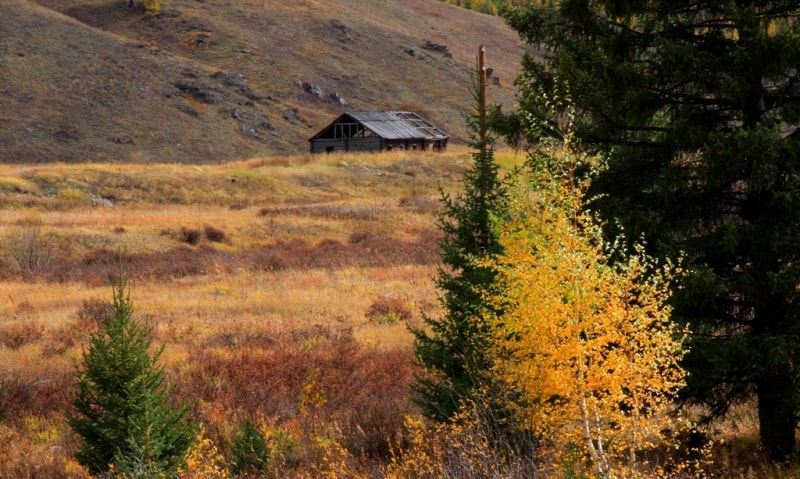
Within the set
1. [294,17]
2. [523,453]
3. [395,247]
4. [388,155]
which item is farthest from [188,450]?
[294,17]

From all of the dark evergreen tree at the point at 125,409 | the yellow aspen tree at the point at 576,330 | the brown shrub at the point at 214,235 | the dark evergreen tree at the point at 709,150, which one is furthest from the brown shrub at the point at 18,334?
the brown shrub at the point at 214,235

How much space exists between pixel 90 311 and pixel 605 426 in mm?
16672

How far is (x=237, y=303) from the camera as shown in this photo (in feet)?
76.1

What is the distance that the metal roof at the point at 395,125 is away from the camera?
77438 millimetres

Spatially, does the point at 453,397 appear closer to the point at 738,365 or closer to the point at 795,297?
the point at 738,365

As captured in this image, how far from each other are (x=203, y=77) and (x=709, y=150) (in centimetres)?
9284

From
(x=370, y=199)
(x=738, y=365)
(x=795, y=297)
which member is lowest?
(x=370, y=199)

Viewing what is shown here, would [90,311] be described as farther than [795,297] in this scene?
Yes

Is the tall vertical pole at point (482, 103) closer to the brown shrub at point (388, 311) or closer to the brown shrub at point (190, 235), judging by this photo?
the brown shrub at point (388, 311)

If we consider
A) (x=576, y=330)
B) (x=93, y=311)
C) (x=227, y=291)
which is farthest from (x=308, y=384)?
(x=227, y=291)

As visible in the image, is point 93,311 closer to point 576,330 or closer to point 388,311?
point 388,311

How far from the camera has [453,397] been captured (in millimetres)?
10539

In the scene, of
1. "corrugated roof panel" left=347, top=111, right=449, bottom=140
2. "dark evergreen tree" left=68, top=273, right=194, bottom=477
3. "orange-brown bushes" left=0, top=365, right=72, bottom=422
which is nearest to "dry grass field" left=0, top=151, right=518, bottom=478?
"orange-brown bushes" left=0, top=365, right=72, bottom=422

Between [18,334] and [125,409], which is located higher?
[125,409]
